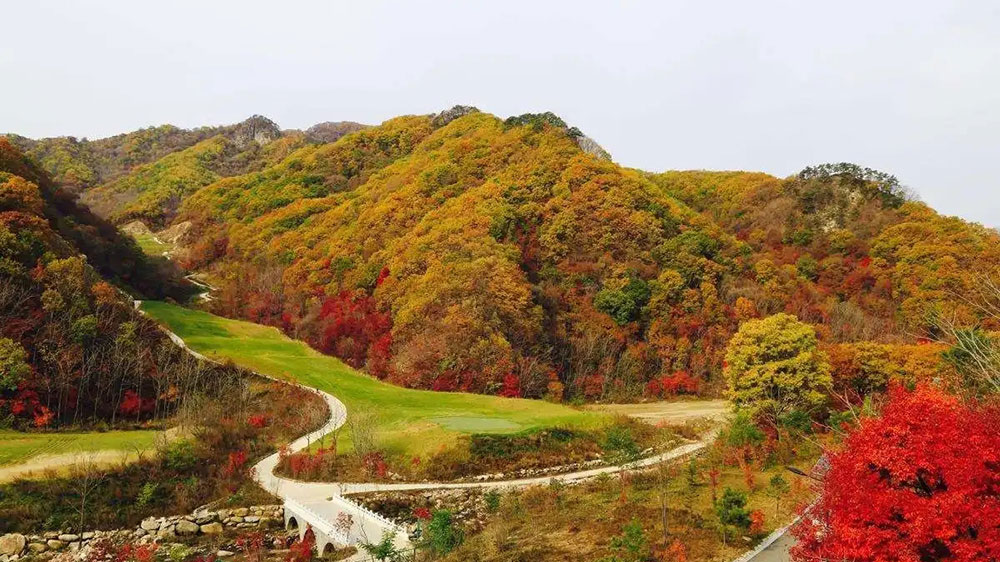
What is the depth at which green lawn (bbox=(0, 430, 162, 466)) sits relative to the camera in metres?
29.1

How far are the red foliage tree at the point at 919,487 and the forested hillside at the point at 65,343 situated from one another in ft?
126

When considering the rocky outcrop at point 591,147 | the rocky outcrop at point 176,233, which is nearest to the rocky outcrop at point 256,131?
the rocky outcrop at point 176,233

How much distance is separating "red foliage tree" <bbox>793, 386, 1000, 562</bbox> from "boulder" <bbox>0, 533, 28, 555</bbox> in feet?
94.7

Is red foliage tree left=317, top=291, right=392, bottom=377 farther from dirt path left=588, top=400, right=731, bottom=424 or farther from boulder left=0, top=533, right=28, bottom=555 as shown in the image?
boulder left=0, top=533, right=28, bottom=555

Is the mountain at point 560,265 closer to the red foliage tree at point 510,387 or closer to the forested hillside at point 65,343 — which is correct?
the red foliage tree at point 510,387

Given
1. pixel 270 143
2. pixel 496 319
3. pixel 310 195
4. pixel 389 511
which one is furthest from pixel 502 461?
pixel 270 143

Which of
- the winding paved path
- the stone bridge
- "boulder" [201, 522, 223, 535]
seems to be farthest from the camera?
"boulder" [201, 522, 223, 535]

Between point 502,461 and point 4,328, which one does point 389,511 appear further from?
point 4,328

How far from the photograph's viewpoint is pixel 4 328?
3569 centimetres

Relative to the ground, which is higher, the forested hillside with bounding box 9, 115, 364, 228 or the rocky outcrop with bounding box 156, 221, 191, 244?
the forested hillside with bounding box 9, 115, 364, 228

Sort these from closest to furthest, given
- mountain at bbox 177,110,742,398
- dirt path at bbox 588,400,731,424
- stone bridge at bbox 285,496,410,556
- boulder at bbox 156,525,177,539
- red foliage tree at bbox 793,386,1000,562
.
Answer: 1. red foliage tree at bbox 793,386,1000,562
2. stone bridge at bbox 285,496,410,556
3. boulder at bbox 156,525,177,539
4. dirt path at bbox 588,400,731,424
5. mountain at bbox 177,110,742,398

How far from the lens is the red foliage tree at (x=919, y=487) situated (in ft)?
32.1

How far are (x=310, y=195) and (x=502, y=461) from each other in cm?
7453

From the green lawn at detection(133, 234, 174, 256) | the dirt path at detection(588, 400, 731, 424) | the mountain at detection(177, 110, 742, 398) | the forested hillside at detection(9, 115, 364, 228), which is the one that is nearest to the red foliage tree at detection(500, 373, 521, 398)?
the mountain at detection(177, 110, 742, 398)
